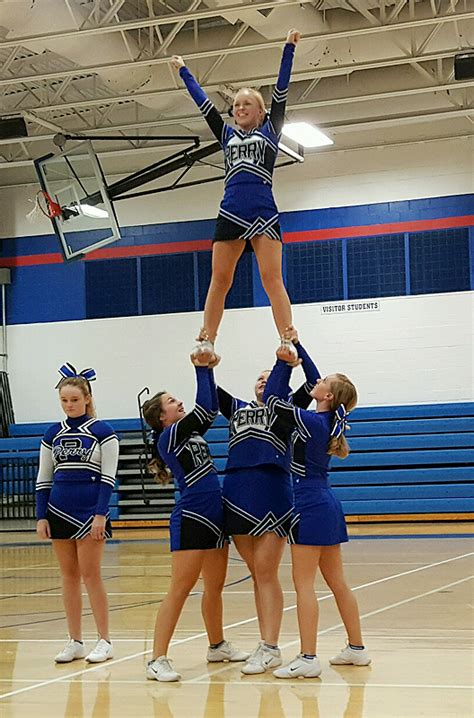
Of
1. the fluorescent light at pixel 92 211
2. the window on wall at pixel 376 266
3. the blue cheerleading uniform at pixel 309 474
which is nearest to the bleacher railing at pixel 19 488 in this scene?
the fluorescent light at pixel 92 211

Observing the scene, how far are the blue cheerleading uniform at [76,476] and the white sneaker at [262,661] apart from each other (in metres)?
1.17

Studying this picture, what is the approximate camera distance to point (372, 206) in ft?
54.5

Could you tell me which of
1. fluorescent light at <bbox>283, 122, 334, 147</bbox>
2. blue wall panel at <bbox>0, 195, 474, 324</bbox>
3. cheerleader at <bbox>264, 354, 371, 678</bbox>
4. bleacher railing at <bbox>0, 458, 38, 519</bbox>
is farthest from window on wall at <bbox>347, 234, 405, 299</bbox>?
cheerleader at <bbox>264, 354, 371, 678</bbox>

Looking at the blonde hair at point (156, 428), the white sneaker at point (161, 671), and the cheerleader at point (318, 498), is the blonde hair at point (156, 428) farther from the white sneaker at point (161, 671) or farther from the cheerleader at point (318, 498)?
the white sneaker at point (161, 671)

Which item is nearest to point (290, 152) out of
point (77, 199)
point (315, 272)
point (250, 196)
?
point (315, 272)

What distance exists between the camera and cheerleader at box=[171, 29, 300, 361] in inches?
222

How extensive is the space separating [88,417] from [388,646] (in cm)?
217

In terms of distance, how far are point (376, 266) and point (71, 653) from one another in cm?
1159

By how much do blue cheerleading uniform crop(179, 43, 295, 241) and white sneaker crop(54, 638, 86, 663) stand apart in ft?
7.96

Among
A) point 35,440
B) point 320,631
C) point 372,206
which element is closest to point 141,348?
point 35,440

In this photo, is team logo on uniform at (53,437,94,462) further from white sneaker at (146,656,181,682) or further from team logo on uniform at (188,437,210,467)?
white sneaker at (146,656,181,682)

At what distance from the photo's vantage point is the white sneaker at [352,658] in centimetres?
534

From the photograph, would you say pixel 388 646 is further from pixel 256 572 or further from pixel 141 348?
pixel 141 348

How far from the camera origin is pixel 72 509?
19.3ft
